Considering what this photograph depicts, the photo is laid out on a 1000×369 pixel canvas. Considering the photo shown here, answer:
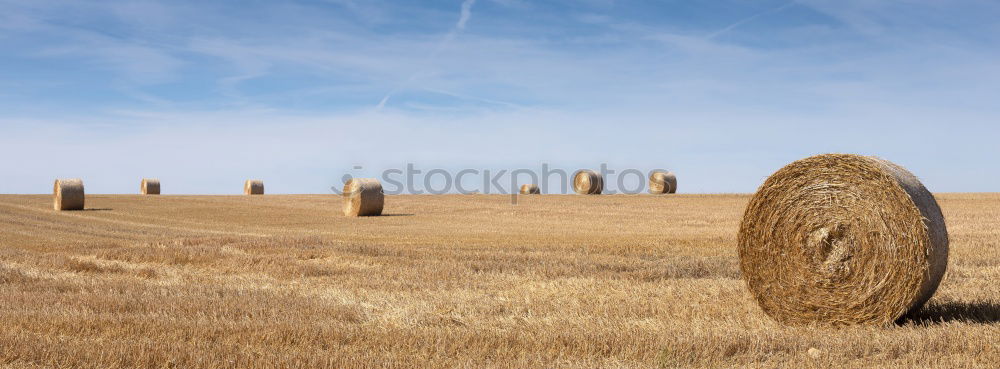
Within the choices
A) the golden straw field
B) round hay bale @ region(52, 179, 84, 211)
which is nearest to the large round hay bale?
the golden straw field

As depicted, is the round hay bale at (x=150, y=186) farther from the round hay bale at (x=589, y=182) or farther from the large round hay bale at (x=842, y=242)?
the large round hay bale at (x=842, y=242)

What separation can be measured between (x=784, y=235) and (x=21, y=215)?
2684cm

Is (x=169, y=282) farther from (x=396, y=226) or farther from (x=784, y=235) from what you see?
(x=396, y=226)

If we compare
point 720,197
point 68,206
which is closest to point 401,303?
point 68,206

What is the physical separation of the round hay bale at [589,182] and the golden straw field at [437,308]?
23.1 metres

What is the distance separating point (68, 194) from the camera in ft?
112

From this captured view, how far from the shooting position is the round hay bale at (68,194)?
3409cm

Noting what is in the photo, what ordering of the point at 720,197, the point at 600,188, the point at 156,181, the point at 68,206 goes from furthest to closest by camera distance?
the point at 156,181, the point at 600,188, the point at 720,197, the point at 68,206

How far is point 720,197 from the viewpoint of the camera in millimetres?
39438

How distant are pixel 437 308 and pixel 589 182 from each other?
33.7m

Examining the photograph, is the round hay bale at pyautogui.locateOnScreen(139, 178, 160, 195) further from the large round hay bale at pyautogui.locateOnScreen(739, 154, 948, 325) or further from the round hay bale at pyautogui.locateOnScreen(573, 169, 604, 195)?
the large round hay bale at pyautogui.locateOnScreen(739, 154, 948, 325)

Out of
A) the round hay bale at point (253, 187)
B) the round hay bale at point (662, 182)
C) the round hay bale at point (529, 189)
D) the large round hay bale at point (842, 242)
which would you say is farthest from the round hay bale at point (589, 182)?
the large round hay bale at point (842, 242)

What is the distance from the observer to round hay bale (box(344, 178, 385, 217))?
102 feet

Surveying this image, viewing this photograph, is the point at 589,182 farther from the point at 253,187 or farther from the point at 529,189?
the point at 253,187
